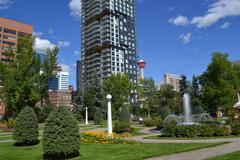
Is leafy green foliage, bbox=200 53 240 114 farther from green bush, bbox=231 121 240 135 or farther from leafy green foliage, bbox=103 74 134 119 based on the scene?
green bush, bbox=231 121 240 135

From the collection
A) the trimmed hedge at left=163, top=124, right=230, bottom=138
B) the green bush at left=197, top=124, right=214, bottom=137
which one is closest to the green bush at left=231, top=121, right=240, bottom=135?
the trimmed hedge at left=163, top=124, right=230, bottom=138

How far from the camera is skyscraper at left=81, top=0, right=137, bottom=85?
→ 132m

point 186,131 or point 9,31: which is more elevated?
point 9,31

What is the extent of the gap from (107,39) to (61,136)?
123070 millimetres

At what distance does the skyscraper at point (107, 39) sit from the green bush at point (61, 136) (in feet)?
377

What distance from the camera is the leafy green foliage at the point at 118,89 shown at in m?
65.9

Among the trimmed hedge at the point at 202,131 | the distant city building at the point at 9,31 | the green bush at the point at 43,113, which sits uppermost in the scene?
the distant city building at the point at 9,31

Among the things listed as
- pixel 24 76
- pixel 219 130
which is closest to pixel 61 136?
pixel 219 130

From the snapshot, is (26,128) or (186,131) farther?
(186,131)

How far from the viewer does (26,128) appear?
16641 mm

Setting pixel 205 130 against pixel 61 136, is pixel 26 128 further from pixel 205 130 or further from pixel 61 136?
pixel 205 130

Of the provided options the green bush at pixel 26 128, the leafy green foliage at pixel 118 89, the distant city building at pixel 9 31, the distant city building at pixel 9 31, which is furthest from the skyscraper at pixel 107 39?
the green bush at pixel 26 128

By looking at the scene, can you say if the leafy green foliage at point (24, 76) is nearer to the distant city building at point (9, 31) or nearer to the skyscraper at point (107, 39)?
the distant city building at point (9, 31)

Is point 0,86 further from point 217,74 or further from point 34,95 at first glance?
point 217,74
